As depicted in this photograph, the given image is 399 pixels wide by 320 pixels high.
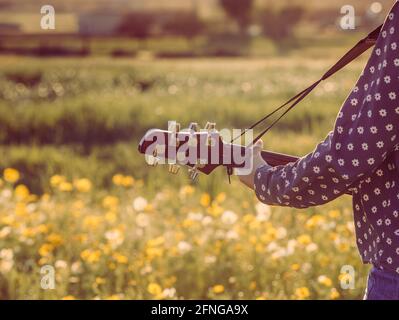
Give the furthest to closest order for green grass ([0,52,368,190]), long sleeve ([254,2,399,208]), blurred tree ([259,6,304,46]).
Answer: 1. blurred tree ([259,6,304,46])
2. green grass ([0,52,368,190])
3. long sleeve ([254,2,399,208])

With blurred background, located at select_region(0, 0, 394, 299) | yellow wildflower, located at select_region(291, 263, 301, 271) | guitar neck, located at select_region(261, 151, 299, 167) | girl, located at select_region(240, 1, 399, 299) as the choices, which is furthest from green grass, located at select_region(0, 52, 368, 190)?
girl, located at select_region(240, 1, 399, 299)

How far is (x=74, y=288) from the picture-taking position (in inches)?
155

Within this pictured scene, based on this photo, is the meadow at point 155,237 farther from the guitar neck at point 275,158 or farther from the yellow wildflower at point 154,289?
the guitar neck at point 275,158

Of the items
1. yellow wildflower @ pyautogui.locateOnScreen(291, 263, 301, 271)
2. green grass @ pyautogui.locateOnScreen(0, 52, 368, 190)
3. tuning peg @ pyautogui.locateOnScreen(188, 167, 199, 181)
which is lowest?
yellow wildflower @ pyautogui.locateOnScreen(291, 263, 301, 271)

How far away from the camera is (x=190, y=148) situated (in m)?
1.88

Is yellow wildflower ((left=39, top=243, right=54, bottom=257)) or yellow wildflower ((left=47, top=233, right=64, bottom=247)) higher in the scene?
yellow wildflower ((left=47, top=233, right=64, bottom=247))

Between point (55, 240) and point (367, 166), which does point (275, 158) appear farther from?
point (55, 240)

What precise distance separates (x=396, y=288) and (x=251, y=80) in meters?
15.5

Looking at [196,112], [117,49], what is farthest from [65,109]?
[117,49]

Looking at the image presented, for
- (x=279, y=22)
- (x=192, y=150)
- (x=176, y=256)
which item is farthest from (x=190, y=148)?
(x=279, y=22)

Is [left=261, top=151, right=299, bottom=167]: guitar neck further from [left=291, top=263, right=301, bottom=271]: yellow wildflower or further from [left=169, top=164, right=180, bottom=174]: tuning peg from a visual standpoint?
[left=291, top=263, right=301, bottom=271]: yellow wildflower

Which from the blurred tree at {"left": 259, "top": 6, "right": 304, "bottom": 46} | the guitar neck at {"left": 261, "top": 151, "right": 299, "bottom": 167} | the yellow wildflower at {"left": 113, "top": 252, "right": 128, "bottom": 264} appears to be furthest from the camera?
the blurred tree at {"left": 259, "top": 6, "right": 304, "bottom": 46}

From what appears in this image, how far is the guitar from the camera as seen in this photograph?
1.85 meters

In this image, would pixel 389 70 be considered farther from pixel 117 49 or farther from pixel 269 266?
pixel 117 49
